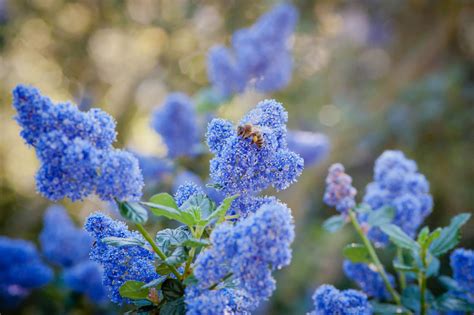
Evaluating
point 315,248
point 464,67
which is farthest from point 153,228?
point 464,67

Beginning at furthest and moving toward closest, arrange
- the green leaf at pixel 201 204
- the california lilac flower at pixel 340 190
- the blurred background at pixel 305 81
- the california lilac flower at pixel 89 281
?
the blurred background at pixel 305 81 < the california lilac flower at pixel 89 281 < the california lilac flower at pixel 340 190 < the green leaf at pixel 201 204

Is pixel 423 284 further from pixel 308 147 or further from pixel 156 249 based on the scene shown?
pixel 308 147

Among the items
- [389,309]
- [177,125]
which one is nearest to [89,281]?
[177,125]

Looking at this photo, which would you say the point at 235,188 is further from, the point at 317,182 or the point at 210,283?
the point at 317,182

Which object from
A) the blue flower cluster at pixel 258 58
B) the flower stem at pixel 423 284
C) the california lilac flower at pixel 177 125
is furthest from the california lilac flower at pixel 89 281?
the flower stem at pixel 423 284

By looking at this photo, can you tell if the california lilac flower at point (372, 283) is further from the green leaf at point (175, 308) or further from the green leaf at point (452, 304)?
the green leaf at point (175, 308)
